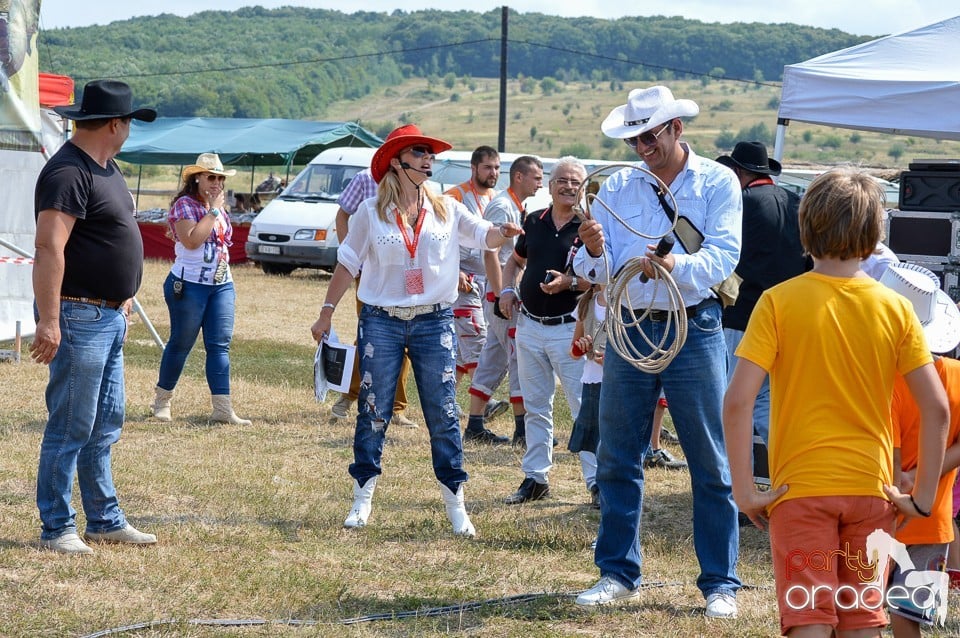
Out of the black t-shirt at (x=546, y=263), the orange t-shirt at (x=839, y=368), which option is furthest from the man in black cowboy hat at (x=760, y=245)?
the orange t-shirt at (x=839, y=368)

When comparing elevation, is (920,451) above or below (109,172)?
below

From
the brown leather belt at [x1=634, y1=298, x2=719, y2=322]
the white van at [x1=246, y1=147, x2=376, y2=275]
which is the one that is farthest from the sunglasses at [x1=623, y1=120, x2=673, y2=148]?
the white van at [x1=246, y1=147, x2=376, y2=275]

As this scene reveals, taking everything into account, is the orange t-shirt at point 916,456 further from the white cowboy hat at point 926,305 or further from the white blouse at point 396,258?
the white blouse at point 396,258

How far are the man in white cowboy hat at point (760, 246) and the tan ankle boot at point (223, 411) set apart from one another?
3.86 meters

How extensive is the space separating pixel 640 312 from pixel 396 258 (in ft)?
4.87

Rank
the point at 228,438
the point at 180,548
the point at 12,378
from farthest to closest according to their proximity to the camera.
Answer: the point at 12,378 < the point at 228,438 < the point at 180,548

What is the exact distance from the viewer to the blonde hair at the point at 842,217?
3184mm

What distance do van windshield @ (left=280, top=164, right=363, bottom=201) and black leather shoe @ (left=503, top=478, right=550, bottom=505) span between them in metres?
15.7

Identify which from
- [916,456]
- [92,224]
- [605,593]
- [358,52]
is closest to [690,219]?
[916,456]

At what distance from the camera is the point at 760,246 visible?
6656 mm

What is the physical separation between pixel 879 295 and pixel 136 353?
1011 cm

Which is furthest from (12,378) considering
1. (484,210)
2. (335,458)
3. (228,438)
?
(484,210)

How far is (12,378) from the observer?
10.4m

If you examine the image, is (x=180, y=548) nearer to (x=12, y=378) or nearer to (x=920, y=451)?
(x=920, y=451)
